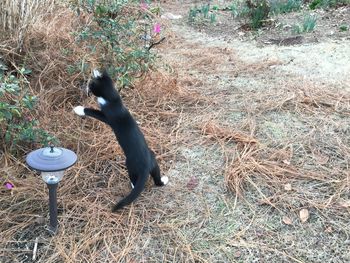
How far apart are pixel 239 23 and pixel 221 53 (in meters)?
1.64

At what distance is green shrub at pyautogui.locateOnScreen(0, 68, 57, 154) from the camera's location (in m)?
2.34

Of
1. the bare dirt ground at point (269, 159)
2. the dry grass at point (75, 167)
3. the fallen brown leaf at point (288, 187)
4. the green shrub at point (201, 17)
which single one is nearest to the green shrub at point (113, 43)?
the dry grass at point (75, 167)

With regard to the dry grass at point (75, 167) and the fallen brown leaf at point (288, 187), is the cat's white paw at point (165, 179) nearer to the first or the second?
the dry grass at point (75, 167)

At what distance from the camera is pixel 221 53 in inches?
191

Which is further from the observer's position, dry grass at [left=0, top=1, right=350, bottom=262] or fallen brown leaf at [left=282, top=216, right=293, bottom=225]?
fallen brown leaf at [left=282, top=216, right=293, bottom=225]

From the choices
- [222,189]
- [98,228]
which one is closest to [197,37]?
[222,189]

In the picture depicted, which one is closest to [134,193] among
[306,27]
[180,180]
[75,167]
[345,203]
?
[180,180]

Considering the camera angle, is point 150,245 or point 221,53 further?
point 221,53

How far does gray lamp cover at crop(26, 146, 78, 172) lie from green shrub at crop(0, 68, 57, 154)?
44cm

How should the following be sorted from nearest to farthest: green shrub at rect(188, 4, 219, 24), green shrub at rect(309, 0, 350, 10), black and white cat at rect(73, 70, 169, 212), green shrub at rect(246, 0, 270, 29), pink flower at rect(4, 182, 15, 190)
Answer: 1. black and white cat at rect(73, 70, 169, 212)
2. pink flower at rect(4, 182, 15, 190)
3. green shrub at rect(246, 0, 270, 29)
4. green shrub at rect(188, 4, 219, 24)
5. green shrub at rect(309, 0, 350, 10)

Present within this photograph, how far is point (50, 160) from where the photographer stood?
6.40 feet

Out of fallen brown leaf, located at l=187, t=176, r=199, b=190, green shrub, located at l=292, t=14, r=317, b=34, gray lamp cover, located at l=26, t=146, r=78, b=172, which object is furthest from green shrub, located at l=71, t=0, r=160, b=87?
green shrub, located at l=292, t=14, r=317, b=34

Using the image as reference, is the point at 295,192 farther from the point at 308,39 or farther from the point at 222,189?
the point at 308,39

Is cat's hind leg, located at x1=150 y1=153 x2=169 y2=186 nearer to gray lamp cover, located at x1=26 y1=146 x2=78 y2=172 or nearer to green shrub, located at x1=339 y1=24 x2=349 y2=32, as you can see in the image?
gray lamp cover, located at x1=26 y1=146 x2=78 y2=172
